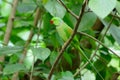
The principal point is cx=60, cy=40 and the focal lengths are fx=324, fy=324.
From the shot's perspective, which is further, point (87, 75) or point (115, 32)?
point (87, 75)

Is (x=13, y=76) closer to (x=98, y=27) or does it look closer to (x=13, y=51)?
(x=13, y=51)

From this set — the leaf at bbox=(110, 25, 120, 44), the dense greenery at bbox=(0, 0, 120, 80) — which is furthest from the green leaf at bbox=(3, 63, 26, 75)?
the leaf at bbox=(110, 25, 120, 44)

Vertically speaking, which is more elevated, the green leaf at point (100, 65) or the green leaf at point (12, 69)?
the green leaf at point (12, 69)

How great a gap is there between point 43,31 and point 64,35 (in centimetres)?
31

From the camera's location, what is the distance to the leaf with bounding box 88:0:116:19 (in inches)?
17.2

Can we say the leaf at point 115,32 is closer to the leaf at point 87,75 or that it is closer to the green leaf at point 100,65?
the leaf at point 87,75

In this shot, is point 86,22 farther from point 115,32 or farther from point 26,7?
point 26,7

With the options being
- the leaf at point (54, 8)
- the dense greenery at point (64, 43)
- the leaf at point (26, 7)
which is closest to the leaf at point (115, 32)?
the dense greenery at point (64, 43)

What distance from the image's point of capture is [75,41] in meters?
0.59

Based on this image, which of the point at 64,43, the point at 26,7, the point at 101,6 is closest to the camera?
the point at 101,6

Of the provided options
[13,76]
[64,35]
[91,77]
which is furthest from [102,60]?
[64,35]

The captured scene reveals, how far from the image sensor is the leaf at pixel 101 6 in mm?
437

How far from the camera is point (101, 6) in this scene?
1.48 feet

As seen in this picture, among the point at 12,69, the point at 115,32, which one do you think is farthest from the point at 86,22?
the point at 12,69
